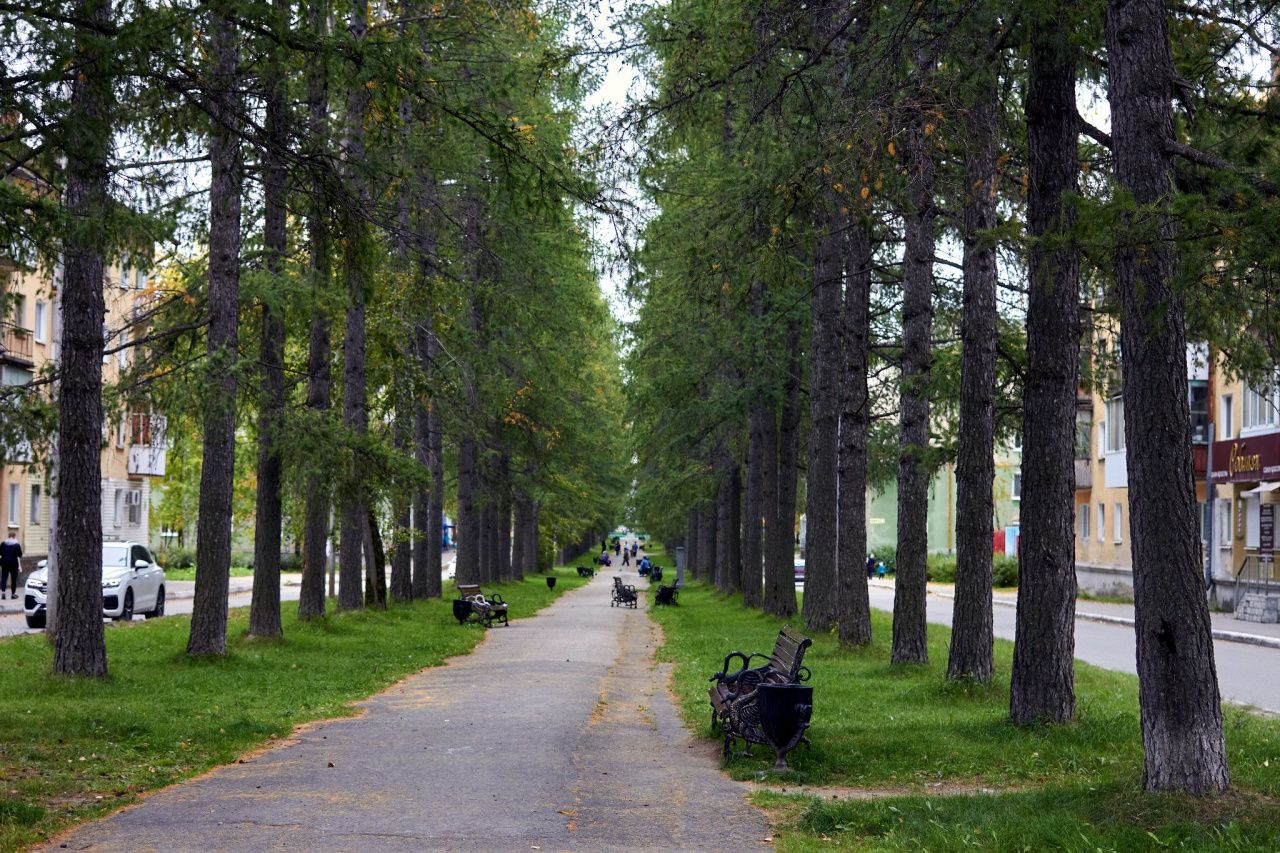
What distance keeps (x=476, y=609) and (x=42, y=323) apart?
2997cm

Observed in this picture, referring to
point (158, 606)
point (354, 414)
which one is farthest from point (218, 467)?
point (158, 606)

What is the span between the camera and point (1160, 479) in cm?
926

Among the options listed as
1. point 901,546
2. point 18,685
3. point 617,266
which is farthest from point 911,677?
point 18,685

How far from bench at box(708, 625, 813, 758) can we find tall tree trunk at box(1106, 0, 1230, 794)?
304cm

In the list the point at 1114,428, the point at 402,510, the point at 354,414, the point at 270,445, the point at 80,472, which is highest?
A: the point at 1114,428

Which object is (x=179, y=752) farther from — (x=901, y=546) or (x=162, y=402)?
(x=901, y=546)

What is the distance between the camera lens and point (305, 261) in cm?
2289

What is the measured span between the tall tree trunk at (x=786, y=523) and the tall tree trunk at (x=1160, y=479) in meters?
20.2

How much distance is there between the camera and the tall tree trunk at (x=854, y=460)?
22359 mm

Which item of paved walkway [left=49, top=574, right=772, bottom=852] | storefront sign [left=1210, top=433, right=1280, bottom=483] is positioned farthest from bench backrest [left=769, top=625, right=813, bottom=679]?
storefront sign [left=1210, top=433, right=1280, bottom=483]

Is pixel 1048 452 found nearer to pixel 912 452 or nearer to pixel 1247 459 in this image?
pixel 912 452

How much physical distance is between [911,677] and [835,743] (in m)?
6.02

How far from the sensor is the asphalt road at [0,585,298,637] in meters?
28.5

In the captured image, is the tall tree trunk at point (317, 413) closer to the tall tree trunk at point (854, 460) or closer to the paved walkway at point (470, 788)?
the paved walkway at point (470, 788)
